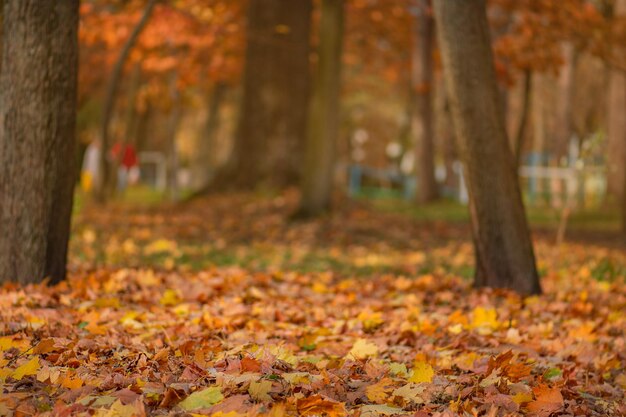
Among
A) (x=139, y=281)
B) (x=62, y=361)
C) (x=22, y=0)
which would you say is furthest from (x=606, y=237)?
(x=62, y=361)

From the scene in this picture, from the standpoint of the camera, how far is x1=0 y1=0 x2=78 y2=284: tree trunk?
230 inches

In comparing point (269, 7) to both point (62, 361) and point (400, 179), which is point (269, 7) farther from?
point (400, 179)

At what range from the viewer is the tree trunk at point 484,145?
6.63 m

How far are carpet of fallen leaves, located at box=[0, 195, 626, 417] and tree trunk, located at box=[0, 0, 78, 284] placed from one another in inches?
14.4

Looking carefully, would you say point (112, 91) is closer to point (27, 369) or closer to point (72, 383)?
point (27, 369)

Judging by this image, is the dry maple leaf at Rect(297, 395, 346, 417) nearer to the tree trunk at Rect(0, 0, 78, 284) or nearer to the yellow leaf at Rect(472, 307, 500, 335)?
the yellow leaf at Rect(472, 307, 500, 335)

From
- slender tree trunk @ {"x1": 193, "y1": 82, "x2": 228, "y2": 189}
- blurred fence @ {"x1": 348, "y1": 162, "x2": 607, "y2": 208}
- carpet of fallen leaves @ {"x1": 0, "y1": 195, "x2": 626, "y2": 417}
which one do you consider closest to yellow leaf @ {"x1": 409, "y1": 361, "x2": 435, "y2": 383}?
carpet of fallen leaves @ {"x1": 0, "y1": 195, "x2": 626, "y2": 417}

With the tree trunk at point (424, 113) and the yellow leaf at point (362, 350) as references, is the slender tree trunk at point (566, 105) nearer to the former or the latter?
the tree trunk at point (424, 113)

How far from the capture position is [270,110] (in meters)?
15.7

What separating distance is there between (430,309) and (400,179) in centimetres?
2551

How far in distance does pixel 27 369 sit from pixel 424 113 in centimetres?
1784

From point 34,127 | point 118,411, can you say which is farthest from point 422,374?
point 34,127

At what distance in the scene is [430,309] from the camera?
6324 mm

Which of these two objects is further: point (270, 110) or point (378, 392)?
point (270, 110)
